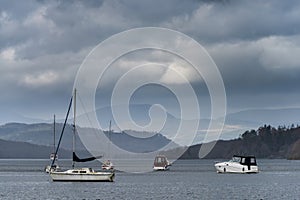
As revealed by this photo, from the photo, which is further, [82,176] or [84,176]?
[84,176]

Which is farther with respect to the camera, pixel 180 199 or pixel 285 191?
pixel 285 191

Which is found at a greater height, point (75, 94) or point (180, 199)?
point (75, 94)

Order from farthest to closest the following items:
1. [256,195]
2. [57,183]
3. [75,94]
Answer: [75,94] → [57,183] → [256,195]

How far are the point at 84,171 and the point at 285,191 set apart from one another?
41.1 m

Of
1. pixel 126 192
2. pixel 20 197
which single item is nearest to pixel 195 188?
pixel 126 192

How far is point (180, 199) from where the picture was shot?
376 ft

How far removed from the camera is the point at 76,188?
14038cm

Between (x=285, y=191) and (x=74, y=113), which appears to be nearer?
(x=285, y=191)

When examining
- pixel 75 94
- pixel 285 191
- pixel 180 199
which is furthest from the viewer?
pixel 75 94

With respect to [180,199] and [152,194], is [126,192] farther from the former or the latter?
[180,199]

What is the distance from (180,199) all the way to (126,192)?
1848cm

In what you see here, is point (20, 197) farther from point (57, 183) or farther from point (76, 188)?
point (57, 183)

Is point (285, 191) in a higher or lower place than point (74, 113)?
lower

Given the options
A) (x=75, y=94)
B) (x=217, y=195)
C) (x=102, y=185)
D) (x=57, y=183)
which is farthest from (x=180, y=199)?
(x=75, y=94)
